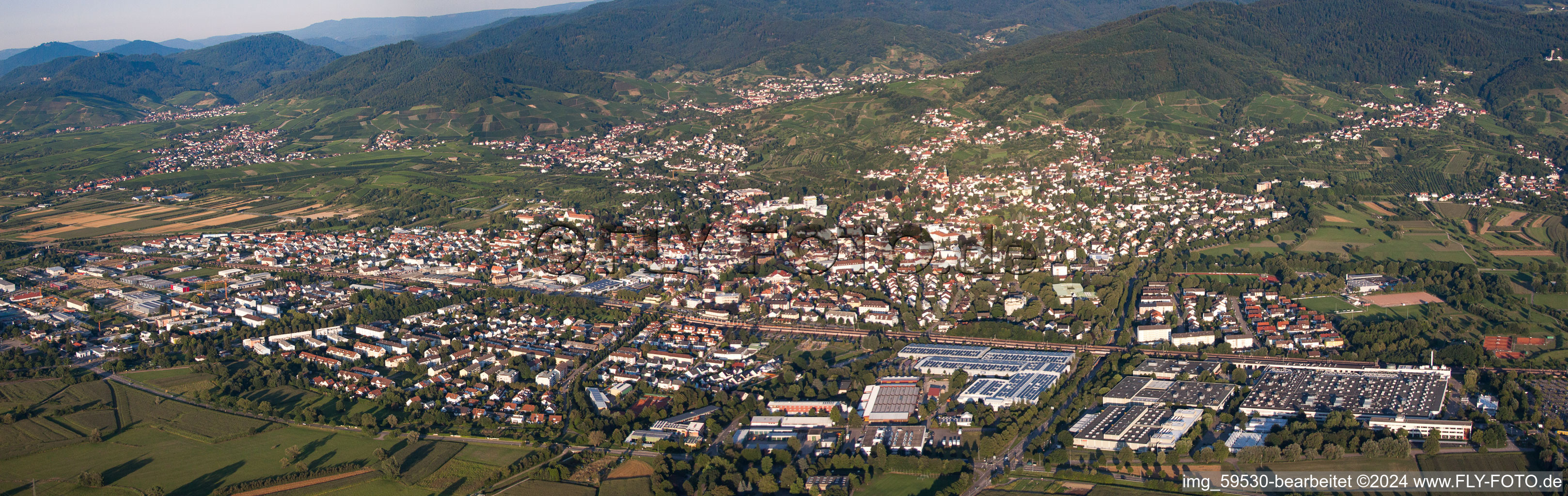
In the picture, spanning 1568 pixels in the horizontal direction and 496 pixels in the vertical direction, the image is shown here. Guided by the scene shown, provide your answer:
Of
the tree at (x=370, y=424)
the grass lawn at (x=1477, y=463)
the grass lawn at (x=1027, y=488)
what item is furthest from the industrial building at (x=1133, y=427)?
the tree at (x=370, y=424)

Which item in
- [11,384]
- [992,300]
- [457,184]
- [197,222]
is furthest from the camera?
[457,184]

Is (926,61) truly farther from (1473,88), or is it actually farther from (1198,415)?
(1198,415)

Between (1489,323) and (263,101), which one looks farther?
(263,101)

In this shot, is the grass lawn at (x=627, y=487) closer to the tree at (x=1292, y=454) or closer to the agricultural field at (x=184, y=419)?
the agricultural field at (x=184, y=419)

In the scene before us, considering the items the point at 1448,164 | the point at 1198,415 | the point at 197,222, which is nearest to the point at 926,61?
the point at 1448,164

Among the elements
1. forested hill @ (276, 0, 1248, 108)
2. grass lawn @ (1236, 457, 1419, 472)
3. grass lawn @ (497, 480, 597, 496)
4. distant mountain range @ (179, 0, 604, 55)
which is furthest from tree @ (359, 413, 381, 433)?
distant mountain range @ (179, 0, 604, 55)

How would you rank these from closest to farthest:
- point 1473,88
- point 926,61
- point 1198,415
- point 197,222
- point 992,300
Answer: point 1198,415, point 992,300, point 197,222, point 1473,88, point 926,61

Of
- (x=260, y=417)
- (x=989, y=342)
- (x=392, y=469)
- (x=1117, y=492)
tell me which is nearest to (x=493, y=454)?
(x=392, y=469)
